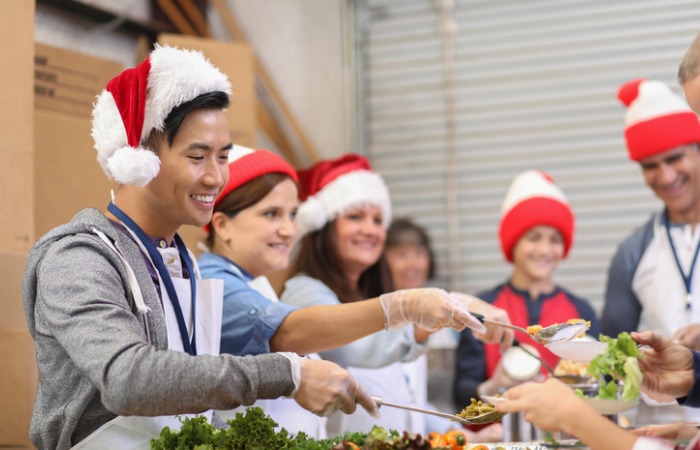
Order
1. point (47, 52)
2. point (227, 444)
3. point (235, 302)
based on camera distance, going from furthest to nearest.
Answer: point (47, 52) < point (235, 302) < point (227, 444)

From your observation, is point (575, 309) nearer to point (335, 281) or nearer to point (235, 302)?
point (335, 281)

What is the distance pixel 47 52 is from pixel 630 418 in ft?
10.0

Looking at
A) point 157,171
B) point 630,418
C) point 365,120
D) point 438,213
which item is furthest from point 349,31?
point 157,171

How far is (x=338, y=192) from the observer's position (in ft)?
14.5

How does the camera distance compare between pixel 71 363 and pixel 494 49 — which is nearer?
pixel 71 363

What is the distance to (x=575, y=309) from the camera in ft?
15.9

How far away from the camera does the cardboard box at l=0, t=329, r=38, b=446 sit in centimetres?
296

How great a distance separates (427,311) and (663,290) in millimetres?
1790

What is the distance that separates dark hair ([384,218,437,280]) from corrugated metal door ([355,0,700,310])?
25 centimetres

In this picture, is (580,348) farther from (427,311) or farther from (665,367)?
(427,311)

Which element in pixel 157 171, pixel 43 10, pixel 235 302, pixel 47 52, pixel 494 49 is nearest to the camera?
pixel 157 171

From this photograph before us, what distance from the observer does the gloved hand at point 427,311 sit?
2.92 metres

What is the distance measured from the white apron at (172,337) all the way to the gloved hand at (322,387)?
379 millimetres

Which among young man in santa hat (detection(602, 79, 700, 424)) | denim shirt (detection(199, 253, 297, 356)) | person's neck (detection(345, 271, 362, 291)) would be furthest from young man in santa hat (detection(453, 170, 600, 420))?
denim shirt (detection(199, 253, 297, 356))
